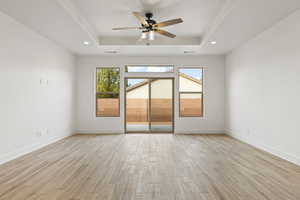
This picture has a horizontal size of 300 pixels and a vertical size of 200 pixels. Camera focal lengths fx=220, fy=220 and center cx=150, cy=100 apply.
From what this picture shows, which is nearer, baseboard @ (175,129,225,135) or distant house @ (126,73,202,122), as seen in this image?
baseboard @ (175,129,225,135)

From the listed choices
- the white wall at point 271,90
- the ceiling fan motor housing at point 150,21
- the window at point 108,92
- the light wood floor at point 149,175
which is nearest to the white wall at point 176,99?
the window at point 108,92

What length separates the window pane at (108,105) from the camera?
7887mm

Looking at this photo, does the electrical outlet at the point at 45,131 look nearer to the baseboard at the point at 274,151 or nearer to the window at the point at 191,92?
Result: the window at the point at 191,92

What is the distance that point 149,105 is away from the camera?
8016mm

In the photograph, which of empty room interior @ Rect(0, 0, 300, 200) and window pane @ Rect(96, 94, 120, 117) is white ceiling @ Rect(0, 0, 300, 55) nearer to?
empty room interior @ Rect(0, 0, 300, 200)

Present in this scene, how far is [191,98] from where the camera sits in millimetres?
7930

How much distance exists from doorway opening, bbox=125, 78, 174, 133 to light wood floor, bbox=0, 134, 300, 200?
9.43ft

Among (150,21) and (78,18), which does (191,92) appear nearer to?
(150,21)

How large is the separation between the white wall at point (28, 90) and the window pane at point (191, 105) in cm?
400

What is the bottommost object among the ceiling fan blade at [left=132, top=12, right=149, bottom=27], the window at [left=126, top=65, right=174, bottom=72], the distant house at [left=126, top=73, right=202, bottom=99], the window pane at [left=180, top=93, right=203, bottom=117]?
the window pane at [left=180, top=93, right=203, bottom=117]

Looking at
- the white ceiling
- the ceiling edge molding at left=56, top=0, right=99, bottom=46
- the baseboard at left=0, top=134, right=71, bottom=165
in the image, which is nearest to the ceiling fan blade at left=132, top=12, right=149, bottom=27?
the white ceiling

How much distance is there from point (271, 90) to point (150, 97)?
4178 millimetres

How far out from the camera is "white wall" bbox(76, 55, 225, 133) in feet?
25.6

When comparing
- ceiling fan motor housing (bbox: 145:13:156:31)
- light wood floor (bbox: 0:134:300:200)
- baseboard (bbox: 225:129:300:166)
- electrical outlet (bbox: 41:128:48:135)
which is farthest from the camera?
electrical outlet (bbox: 41:128:48:135)
